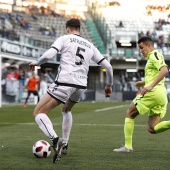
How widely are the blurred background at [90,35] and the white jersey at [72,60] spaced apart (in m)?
23.0

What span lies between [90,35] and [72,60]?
45.7 meters

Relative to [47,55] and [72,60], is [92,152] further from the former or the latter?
[47,55]

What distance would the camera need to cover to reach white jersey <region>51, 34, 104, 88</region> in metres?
7.93

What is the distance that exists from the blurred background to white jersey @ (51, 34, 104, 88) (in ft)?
75.6

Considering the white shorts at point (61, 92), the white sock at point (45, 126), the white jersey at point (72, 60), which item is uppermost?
the white jersey at point (72, 60)

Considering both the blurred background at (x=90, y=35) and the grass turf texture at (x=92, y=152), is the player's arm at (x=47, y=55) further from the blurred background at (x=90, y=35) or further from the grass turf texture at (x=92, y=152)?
the blurred background at (x=90, y=35)

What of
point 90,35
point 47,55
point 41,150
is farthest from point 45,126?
point 90,35

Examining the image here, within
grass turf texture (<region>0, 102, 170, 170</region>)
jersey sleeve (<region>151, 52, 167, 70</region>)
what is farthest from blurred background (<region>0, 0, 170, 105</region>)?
jersey sleeve (<region>151, 52, 167, 70</region>)

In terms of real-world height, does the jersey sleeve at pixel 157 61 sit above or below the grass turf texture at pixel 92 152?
above

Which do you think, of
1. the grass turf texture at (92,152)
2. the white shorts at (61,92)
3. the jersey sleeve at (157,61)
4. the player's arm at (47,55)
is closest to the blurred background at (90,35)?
the grass turf texture at (92,152)

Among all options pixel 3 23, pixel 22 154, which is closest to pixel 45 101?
pixel 22 154

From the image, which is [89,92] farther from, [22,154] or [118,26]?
[22,154]

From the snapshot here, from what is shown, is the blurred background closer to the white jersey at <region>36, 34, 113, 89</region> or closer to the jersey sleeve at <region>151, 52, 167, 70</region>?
the jersey sleeve at <region>151, 52, 167, 70</region>

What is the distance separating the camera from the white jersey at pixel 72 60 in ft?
26.0
